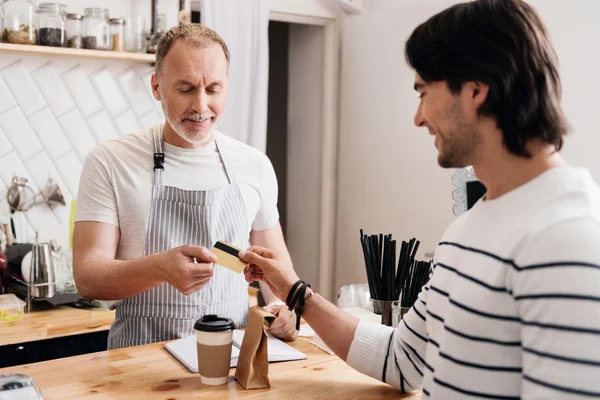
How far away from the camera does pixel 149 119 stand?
346 cm

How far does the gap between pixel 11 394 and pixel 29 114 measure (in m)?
2.11

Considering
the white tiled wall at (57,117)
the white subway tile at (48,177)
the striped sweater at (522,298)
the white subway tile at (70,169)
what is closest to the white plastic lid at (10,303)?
the white tiled wall at (57,117)

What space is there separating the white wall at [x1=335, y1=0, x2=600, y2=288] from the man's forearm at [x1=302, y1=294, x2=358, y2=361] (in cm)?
185

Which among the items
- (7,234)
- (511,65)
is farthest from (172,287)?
(7,234)

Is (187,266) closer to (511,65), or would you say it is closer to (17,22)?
(511,65)

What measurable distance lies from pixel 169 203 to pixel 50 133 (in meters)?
1.48

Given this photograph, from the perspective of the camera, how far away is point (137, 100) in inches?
135

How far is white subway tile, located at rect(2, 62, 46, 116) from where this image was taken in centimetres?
306

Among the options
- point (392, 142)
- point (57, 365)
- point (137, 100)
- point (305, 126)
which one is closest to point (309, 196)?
point (305, 126)

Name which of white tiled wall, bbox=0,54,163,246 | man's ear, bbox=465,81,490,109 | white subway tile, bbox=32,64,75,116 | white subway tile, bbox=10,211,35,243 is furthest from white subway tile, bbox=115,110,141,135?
man's ear, bbox=465,81,490,109

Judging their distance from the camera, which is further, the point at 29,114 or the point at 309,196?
the point at 309,196

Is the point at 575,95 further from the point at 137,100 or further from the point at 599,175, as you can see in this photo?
the point at 137,100

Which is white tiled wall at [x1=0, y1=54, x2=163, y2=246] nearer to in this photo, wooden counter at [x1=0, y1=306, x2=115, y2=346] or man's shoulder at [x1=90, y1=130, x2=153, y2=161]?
wooden counter at [x1=0, y1=306, x2=115, y2=346]

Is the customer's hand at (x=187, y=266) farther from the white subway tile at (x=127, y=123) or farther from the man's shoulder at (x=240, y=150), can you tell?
the white subway tile at (x=127, y=123)
